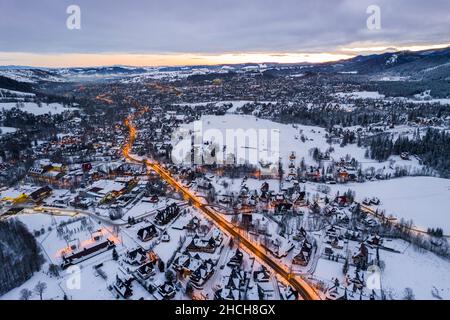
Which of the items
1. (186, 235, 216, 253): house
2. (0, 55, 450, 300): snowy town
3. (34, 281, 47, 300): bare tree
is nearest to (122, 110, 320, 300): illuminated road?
(0, 55, 450, 300): snowy town

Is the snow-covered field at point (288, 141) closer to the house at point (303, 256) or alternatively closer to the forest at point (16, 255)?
the house at point (303, 256)

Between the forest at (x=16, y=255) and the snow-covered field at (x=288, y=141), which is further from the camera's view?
the snow-covered field at (x=288, y=141)

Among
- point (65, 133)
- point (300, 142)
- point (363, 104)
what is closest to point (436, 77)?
point (363, 104)

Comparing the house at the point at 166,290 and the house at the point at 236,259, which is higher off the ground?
the house at the point at 236,259

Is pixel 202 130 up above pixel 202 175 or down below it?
above

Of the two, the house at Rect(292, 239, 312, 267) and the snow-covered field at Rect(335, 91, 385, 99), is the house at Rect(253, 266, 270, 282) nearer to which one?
the house at Rect(292, 239, 312, 267)

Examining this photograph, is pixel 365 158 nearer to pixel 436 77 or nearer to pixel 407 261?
pixel 407 261

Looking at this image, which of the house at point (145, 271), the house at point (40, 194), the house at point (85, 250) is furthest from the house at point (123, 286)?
the house at point (40, 194)

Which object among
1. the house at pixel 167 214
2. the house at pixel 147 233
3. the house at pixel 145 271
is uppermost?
the house at pixel 167 214

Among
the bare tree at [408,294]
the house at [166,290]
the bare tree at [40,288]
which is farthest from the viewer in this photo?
the bare tree at [40,288]
